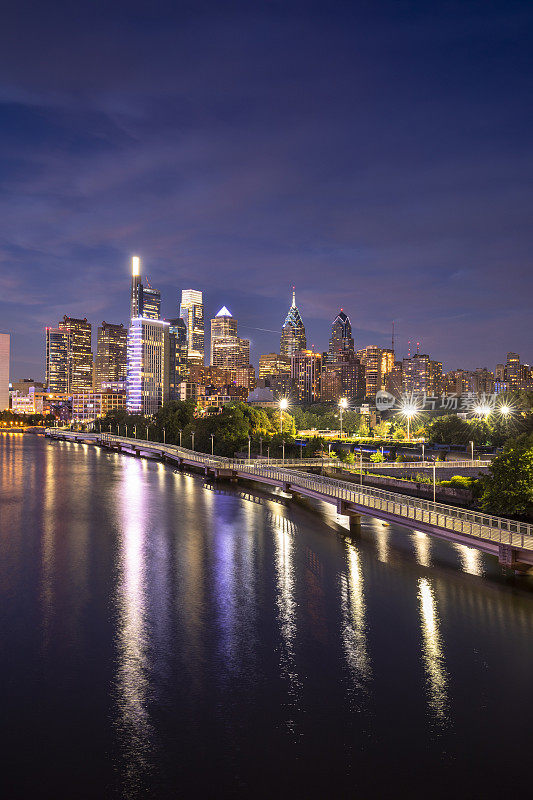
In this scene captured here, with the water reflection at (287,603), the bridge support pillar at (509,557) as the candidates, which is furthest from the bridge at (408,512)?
the water reflection at (287,603)

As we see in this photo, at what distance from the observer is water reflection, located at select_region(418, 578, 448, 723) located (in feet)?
71.4

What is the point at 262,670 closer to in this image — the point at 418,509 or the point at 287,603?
the point at 287,603

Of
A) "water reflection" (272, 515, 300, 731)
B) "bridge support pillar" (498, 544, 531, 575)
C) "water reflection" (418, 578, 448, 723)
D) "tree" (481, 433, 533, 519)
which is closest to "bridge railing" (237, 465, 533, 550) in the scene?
"bridge support pillar" (498, 544, 531, 575)

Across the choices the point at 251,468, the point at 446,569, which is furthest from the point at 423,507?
the point at 251,468

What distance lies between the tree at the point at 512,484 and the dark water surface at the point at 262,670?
14.9ft

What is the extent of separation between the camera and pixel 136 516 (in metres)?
58.9

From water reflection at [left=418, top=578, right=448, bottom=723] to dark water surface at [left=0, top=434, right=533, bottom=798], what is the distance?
0.12 meters

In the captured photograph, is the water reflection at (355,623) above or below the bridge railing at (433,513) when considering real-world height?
below

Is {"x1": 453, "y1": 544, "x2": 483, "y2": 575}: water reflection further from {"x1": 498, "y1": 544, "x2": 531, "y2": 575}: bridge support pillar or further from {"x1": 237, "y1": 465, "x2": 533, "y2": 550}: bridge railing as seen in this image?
{"x1": 498, "y1": 544, "x2": 531, "y2": 575}: bridge support pillar

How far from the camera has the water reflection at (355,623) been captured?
2431 cm

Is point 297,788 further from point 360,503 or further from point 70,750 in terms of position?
point 360,503

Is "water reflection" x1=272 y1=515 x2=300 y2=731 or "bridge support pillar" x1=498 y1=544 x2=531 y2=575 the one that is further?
"bridge support pillar" x1=498 y1=544 x2=531 y2=575

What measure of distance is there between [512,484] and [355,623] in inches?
750

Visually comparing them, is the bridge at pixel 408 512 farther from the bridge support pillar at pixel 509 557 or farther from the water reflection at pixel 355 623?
the water reflection at pixel 355 623
